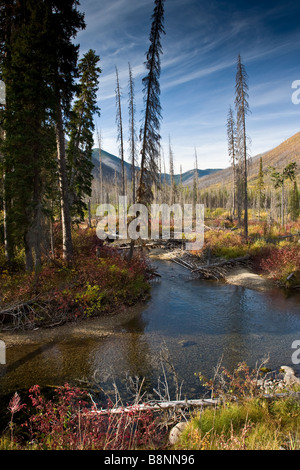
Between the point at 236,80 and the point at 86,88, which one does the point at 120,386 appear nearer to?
the point at 86,88

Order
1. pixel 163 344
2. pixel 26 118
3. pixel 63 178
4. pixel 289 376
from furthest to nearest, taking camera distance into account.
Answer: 1. pixel 63 178
2. pixel 26 118
3. pixel 163 344
4. pixel 289 376

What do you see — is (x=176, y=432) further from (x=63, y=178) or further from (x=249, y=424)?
(x=63, y=178)

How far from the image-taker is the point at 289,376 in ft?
23.2

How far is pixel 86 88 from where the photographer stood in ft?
68.3

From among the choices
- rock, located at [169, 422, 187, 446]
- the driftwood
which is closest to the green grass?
rock, located at [169, 422, 187, 446]

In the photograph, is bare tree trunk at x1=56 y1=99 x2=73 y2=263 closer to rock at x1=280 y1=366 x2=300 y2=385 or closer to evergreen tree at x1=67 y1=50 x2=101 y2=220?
evergreen tree at x1=67 y1=50 x2=101 y2=220

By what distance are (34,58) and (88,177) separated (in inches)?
444

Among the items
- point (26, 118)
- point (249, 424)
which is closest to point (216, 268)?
point (249, 424)

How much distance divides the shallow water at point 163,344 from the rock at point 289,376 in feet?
1.34

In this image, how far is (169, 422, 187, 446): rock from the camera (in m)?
4.50

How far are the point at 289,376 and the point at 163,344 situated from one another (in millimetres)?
4295

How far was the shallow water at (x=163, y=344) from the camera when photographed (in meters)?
7.69

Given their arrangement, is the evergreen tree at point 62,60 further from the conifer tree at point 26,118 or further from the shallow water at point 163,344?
the shallow water at point 163,344

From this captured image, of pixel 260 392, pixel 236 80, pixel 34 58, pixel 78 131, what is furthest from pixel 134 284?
pixel 236 80
